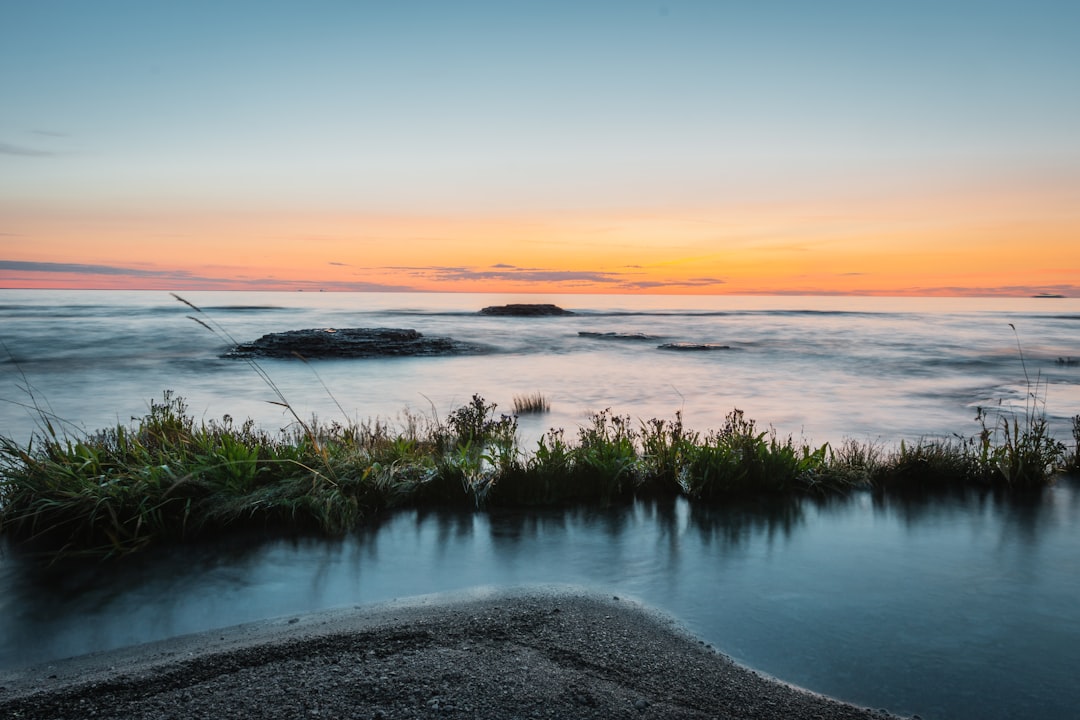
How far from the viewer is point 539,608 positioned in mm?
5102

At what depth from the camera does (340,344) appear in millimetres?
28281

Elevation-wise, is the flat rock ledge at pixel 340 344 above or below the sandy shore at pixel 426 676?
above

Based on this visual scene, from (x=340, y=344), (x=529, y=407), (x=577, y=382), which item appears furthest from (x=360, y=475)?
(x=340, y=344)

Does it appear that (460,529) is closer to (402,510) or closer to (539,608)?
(402,510)

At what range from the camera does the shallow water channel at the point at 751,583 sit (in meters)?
4.61

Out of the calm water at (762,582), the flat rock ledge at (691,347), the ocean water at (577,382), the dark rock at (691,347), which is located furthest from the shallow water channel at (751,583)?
the dark rock at (691,347)

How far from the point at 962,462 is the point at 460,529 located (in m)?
7.34

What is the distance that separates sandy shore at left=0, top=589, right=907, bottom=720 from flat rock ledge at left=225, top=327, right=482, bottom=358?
78.2 ft

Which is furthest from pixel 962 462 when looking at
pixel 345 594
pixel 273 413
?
pixel 273 413

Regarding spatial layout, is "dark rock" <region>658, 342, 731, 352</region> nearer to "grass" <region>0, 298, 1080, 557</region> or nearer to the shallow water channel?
"grass" <region>0, 298, 1080, 557</region>

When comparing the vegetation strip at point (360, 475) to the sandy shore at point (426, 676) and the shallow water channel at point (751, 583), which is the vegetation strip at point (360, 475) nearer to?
the shallow water channel at point (751, 583)

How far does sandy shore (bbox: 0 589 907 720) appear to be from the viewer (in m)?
3.51

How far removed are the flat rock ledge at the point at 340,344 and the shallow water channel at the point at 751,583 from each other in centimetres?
2161

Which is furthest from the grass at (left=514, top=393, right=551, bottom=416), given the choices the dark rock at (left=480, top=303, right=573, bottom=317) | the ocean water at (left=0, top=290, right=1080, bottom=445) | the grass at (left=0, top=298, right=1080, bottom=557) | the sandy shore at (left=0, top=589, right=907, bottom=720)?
the dark rock at (left=480, top=303, right=573, bottom=317)
